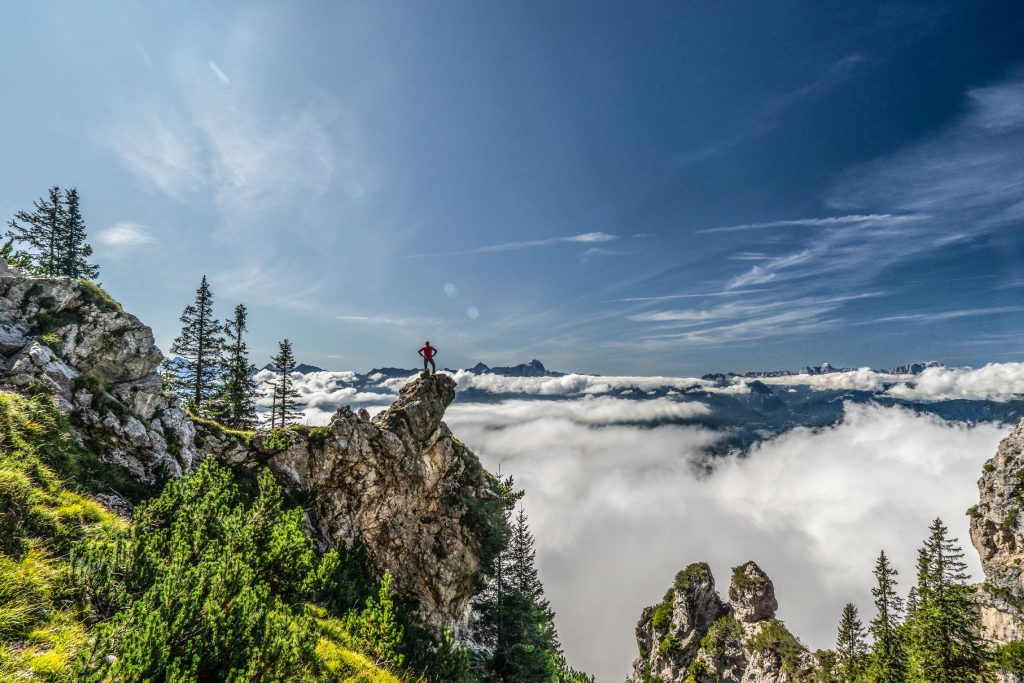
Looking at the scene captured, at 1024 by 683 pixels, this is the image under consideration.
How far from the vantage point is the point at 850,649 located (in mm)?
47906

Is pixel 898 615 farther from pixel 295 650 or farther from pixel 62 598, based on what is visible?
pixel 62 598

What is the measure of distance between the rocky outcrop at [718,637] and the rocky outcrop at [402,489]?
5247cm

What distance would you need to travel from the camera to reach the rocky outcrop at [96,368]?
19438mm

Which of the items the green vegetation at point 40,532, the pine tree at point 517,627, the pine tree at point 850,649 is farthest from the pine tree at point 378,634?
the pine tree at point 850,649

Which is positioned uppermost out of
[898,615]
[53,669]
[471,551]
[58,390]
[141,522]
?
[58,390]

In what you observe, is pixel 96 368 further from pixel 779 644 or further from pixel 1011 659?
pixel 779 644

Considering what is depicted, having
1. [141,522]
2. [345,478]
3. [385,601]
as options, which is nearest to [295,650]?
[141,522]

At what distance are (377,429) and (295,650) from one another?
78.7ft

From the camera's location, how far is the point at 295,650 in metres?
8.94

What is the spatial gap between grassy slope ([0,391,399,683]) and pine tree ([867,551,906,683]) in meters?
54.2

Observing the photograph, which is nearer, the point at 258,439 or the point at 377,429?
the point at 258,439

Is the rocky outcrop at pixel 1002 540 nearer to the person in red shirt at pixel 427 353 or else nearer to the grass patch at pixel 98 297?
the person in red shirt at pixel 427 353

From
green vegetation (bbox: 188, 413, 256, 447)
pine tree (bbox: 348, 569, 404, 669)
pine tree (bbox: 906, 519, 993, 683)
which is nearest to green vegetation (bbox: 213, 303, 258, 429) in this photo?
green vegetation (bbox: 188, 413, 256, 447)

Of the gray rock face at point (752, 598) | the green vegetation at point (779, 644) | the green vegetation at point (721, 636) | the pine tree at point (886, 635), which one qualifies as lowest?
the green vegetation at point (721, 636)
